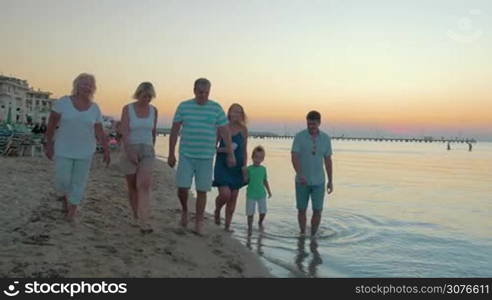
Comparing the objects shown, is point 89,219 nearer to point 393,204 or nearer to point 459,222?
point 459,222

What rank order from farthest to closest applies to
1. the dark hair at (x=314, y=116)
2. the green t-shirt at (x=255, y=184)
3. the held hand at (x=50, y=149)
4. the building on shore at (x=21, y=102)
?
1. the building on shore at (x=21, y=102)
2. the green t-shirt at (x=255, y=184)
3. the dark hair at (x=314, y=116)
4. the held hand at (x=50, y=149)

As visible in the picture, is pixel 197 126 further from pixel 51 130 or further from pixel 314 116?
pixel 314 116

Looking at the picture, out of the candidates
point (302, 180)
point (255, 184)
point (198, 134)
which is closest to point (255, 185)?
point (255, 184)

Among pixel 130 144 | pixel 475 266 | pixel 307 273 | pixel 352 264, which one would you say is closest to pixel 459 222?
pixel 475 266

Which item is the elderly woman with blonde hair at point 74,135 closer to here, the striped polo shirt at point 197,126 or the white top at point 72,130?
the white top at point 72,130

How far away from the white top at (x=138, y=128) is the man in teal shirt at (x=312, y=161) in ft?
8.47

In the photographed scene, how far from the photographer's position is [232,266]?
5.49 metres

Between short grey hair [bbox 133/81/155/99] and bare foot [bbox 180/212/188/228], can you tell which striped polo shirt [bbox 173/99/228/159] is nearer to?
short grey hair [bbox 133/81/155/99]

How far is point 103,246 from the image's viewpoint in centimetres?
510

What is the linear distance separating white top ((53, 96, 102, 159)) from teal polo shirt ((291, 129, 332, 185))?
10.8 ft

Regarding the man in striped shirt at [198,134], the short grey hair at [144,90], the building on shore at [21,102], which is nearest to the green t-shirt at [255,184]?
the man in striped shirt at [198,134]

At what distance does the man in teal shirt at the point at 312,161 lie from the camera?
24.7 feet

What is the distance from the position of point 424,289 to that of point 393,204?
9.88 m

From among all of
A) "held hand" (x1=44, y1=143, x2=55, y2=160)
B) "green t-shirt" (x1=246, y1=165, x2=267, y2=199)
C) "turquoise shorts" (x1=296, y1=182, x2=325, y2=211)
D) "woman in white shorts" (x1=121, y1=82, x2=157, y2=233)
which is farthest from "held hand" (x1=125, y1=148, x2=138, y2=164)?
"turquoise shorts" (x1=296, y1=182, x2=325, y2=211)
